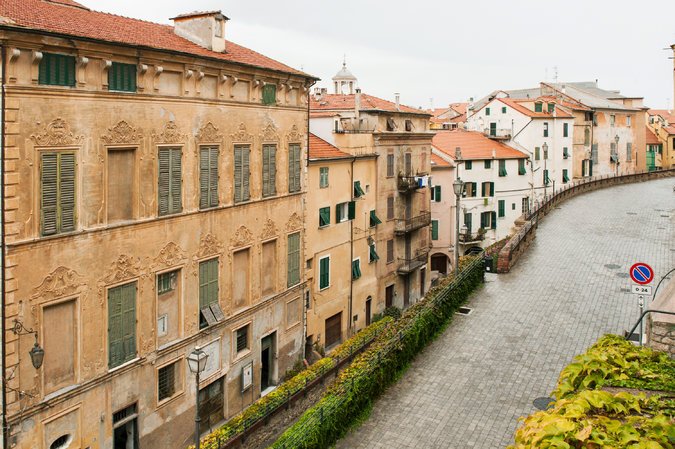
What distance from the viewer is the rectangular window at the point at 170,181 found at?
70.9ft

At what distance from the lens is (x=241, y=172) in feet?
84.0

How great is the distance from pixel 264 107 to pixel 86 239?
416 inches

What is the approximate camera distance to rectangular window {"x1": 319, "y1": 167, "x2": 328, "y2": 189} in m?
34.8

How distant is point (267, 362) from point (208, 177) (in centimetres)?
960

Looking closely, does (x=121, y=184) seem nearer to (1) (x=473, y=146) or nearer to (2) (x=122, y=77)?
(2) (x=122, y=77)

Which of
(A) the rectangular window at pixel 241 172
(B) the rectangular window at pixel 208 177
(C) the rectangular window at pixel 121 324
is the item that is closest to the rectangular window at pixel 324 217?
(A) the rectangular window at pixel 241 172

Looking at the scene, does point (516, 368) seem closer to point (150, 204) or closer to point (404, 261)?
point (150, 204)

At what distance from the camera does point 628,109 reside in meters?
83.9

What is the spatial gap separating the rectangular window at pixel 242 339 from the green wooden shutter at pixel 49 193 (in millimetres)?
10088

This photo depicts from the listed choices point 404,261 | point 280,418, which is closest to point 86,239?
point 280,418

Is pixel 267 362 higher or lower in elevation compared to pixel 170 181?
lower

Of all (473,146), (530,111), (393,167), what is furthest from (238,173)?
(530,111)

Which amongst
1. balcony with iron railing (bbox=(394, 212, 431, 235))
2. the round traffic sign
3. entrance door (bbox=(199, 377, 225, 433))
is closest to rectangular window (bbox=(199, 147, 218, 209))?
entrance door (bbox=(199, 377, 225, 433))

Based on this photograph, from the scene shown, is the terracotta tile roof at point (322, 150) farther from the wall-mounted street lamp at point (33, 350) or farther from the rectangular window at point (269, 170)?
the wall-mounted street lamp at point (33, 350)
